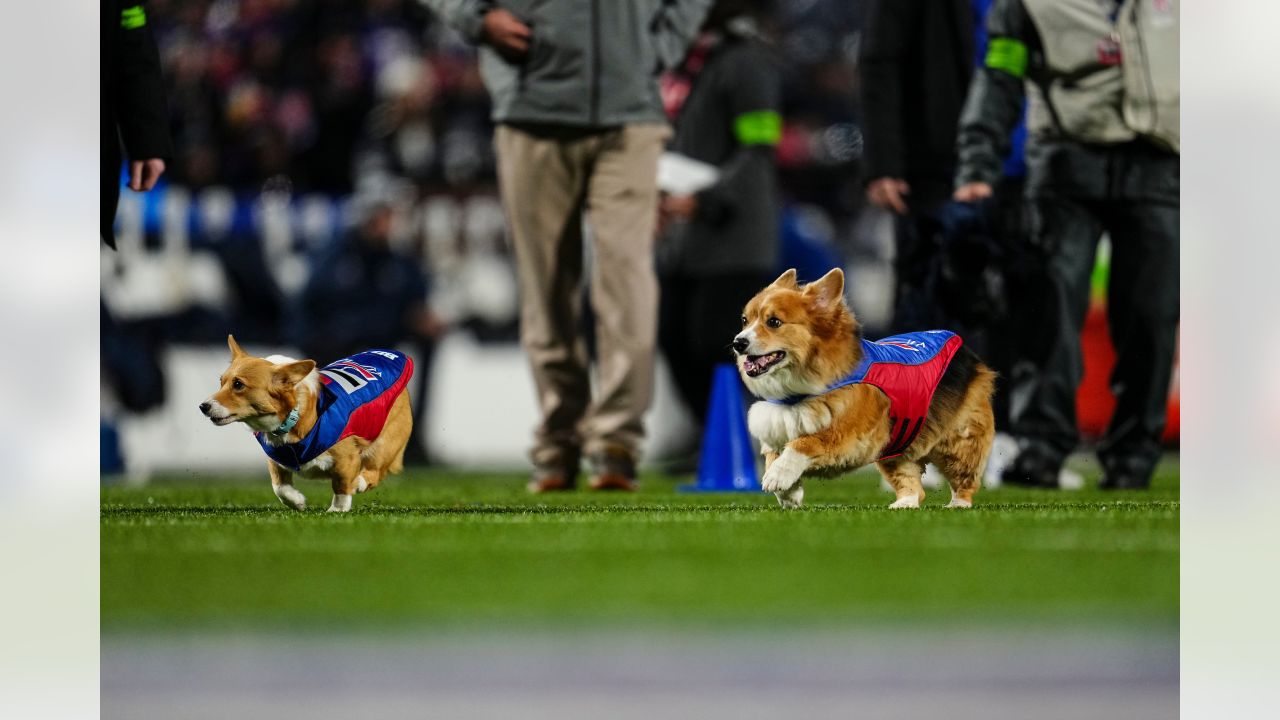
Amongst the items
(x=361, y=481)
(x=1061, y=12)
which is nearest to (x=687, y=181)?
(x=1061, y=12)

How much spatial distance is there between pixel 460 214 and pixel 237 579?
3.26 meters

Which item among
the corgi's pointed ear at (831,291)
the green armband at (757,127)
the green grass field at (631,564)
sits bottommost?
the green grass field at (631,564)

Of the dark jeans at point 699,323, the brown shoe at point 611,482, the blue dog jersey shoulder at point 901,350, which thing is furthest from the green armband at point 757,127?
the blue dog jersey shoulder at point 901,350

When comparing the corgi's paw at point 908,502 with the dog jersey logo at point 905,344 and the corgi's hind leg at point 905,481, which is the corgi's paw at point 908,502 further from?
the dog jersey logo at point 905,344

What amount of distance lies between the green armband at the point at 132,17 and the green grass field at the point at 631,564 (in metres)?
1.03

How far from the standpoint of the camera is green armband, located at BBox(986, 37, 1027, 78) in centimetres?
398

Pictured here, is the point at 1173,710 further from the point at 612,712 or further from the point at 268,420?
the point at 268,420

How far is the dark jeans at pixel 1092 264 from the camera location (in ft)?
13.1

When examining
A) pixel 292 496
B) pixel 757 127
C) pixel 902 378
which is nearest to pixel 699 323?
pixel 757 127

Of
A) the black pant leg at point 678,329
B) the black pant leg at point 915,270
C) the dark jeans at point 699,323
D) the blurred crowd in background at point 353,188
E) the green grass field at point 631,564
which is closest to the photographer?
the green grass field at point 631,564

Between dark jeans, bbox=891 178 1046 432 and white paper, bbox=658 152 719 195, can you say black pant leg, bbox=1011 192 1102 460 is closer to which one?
dark jeans, bbox=891 178 1046 432

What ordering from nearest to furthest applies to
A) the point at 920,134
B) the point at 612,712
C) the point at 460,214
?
1. the point at 612,712
2. the point at 920,134
3. the point at 460,214

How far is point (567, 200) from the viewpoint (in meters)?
4.00

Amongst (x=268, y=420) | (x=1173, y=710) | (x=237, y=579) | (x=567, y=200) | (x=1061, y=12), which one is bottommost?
(x=1173, y=710)
